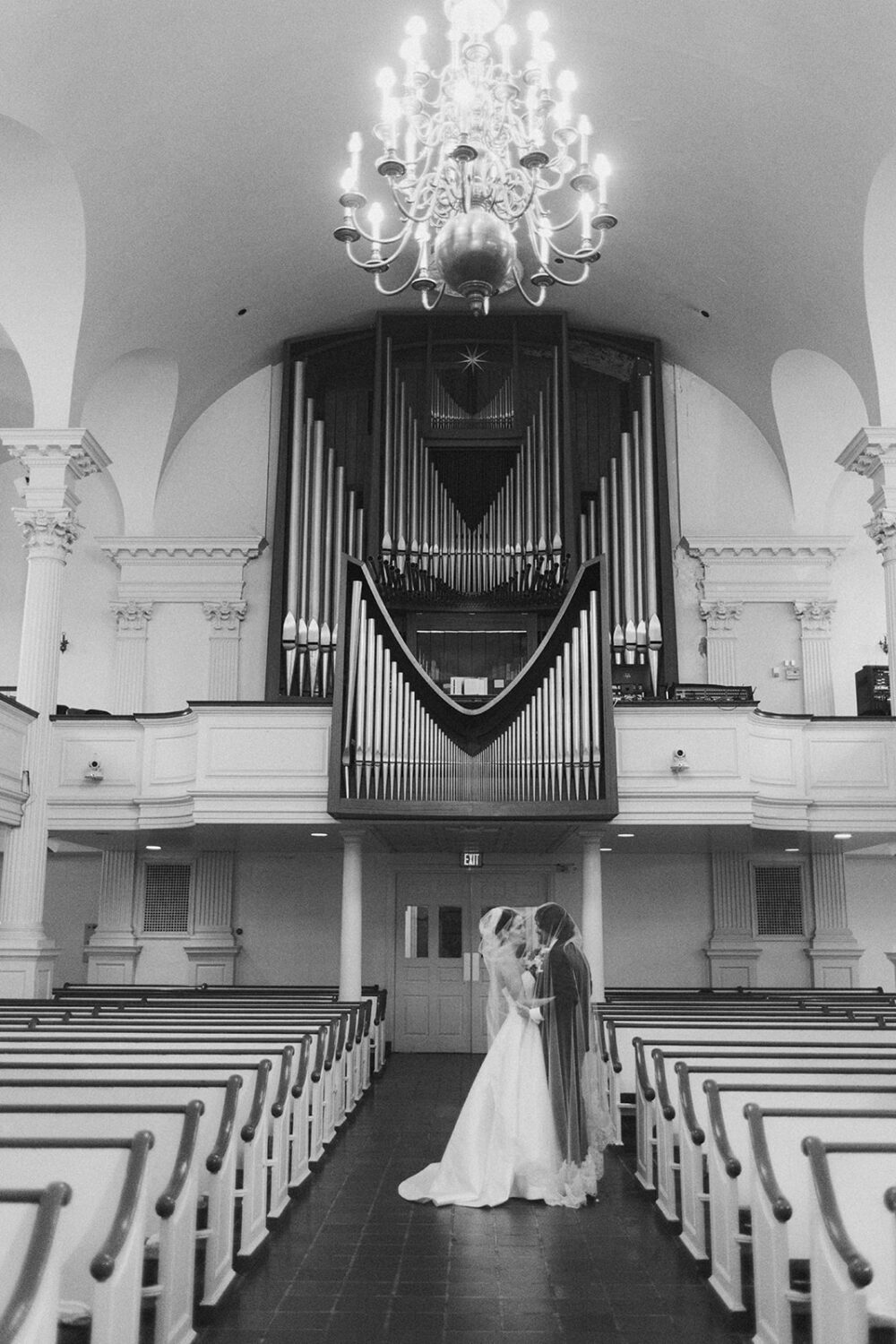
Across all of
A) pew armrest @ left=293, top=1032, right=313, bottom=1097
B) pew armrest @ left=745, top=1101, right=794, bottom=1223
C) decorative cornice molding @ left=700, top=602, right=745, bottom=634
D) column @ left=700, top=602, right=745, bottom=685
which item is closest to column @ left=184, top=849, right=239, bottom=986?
column @ left=700, top=602, right=745, bottom=685

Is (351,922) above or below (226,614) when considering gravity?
below

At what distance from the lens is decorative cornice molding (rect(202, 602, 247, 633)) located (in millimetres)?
16797

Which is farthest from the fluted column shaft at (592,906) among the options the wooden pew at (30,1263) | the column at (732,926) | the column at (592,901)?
the wooden pew at (30,1263)

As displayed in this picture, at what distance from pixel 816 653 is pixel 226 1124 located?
42.9 feet

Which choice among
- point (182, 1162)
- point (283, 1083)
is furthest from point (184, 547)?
point (182, 1162)

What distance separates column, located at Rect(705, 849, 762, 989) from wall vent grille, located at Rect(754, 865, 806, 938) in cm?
22

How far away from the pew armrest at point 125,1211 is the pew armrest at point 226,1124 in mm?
1007

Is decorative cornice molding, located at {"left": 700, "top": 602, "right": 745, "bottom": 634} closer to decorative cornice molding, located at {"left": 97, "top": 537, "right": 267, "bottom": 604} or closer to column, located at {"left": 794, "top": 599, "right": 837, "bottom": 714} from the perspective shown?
column, located at {"left": 794, "top": 599, "right": 837, "bottom": 714}

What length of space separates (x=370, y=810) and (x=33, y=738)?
11.8 ft

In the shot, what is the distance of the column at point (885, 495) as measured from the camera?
41.6 feet

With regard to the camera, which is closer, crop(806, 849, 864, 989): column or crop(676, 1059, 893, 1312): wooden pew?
crop(676, 1059, 893, 1312): wooden pew

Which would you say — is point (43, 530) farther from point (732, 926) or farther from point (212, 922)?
point (732, 926)

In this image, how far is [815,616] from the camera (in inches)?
654

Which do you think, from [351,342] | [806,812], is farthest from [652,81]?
[806,812]
